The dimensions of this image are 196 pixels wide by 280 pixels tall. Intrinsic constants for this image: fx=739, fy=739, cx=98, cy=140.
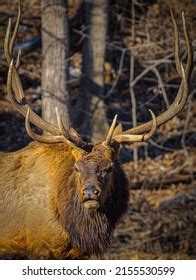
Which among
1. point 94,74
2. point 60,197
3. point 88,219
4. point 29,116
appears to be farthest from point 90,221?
point 94,74

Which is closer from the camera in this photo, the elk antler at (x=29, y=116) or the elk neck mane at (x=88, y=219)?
the elk antler at (x=29, y=116)

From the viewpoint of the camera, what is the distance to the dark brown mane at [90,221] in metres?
7.31

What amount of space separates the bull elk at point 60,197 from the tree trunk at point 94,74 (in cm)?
530

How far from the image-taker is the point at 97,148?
719cm

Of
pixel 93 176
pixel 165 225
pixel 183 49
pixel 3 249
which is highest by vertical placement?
pixel 183 49

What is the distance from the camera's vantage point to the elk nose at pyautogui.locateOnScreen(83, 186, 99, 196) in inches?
263

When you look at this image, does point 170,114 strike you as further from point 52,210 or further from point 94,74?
point 94,74

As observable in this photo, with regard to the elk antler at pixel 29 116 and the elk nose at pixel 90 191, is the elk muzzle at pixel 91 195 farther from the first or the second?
the elk antler at pixel 29 116

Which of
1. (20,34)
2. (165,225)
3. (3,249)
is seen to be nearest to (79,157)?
(3,249)

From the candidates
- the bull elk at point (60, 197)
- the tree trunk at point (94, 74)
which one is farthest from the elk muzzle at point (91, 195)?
the tree trunk at point (94, 74)

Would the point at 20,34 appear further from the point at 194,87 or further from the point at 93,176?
the point at 93,176

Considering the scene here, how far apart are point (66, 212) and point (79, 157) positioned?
22.6 inches

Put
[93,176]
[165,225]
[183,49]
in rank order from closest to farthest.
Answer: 1. [93,176]
2. [165,225]
3. [183,49]

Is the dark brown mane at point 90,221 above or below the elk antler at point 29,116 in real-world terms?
below
